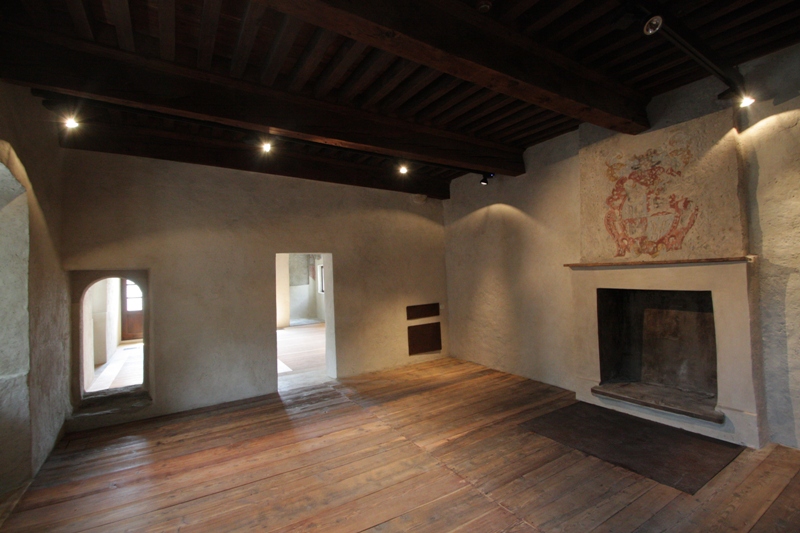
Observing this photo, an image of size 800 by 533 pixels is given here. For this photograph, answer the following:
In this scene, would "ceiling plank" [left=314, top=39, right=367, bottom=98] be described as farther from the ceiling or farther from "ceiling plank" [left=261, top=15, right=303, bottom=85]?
"ceiling plank" [left=261, top=15, right=303, bottom=85]

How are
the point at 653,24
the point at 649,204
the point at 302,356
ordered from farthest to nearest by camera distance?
the point at 302,356
the point at 649,204
the point at 653,24

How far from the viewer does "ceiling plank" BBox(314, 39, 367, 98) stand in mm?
2869

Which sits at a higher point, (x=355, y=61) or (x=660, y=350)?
(x=355, y=61)

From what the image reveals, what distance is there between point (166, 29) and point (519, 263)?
4849 mm

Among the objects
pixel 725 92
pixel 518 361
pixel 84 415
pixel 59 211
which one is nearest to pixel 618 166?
pixel 725 92

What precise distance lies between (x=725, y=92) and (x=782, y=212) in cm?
119

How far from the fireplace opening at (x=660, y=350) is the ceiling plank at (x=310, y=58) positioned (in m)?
3.90

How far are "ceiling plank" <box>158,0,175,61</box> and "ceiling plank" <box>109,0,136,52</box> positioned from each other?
176 mm

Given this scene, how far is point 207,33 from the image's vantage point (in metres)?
2.60

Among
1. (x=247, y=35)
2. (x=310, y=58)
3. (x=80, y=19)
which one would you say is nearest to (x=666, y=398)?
(x=310, y=58)

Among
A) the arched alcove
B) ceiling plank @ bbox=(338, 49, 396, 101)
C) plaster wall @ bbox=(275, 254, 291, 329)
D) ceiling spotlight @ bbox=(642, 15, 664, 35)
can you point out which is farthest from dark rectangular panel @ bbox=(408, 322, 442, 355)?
plaster wall @ bbox=(275, 254, 291, 329)

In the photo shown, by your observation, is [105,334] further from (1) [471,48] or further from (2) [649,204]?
(2) [649,204]

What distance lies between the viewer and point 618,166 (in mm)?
4141

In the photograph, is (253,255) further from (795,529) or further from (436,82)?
(795,529)
